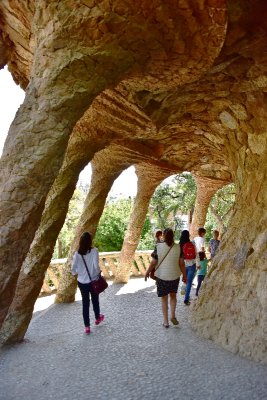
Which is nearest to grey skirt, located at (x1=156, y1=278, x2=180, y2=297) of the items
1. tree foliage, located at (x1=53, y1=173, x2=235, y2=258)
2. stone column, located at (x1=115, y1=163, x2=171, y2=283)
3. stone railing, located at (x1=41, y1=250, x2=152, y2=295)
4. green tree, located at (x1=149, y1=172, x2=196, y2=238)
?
stone railing, located at (x1=41, y1=250, x2=152, y2=295)

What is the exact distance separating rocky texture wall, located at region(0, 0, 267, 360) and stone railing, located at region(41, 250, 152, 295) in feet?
11.8

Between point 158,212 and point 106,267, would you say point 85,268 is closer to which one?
point 106,267

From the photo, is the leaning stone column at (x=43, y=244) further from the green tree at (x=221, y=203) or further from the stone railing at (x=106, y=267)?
the green tree at (x=221, y=203)

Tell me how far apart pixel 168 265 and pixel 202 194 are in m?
6.47

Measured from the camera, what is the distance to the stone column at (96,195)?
298 inches

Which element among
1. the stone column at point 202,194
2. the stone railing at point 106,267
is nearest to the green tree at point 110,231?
the stone railing at point 106,267

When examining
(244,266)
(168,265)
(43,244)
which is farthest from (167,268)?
(43,244)

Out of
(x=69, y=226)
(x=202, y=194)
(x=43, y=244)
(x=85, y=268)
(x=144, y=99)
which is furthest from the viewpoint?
(x=69, y=226)

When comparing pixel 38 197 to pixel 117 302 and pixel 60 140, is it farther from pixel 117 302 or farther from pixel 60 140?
pixel 117 302

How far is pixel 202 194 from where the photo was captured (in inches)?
443

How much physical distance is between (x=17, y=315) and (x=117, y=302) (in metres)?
2.88

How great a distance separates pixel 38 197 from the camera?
10.5ft

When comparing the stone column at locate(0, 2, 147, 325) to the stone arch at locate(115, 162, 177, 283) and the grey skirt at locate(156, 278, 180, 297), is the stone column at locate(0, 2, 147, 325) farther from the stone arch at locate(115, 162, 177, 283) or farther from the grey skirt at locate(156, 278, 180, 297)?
the stone arch at locate(115, 162, 177, 283)

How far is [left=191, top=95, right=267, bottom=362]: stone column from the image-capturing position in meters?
4.24
